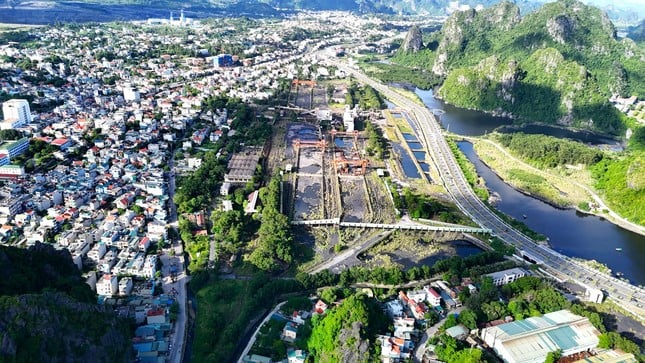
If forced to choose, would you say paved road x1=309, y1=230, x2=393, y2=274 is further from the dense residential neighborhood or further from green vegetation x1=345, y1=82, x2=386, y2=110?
green vegetation x1=345, y1=82, x2=386, y2=110

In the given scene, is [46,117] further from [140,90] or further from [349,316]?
[349,316]

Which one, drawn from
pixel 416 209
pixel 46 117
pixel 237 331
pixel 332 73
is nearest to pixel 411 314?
pixel 237 331

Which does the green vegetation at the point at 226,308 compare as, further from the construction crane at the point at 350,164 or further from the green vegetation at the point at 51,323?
the construction crane at the point at 350,164

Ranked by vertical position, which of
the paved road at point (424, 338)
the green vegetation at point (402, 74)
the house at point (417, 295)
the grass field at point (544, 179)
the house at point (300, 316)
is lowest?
the paved road at point (424, 338)

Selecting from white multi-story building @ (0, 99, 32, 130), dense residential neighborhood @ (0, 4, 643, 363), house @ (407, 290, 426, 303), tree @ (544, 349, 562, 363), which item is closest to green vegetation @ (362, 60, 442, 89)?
dense residential neighborhood @ (0, 4, 643, 363)

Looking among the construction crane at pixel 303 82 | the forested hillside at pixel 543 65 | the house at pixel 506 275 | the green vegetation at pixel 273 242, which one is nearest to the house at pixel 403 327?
the house at pixel 506 275

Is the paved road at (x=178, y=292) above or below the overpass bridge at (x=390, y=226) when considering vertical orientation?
below

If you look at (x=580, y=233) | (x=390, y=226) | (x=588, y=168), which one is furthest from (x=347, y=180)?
(x=588, y=168)

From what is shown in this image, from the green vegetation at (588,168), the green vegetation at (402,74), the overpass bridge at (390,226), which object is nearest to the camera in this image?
the overpass bridge at (390,226)
